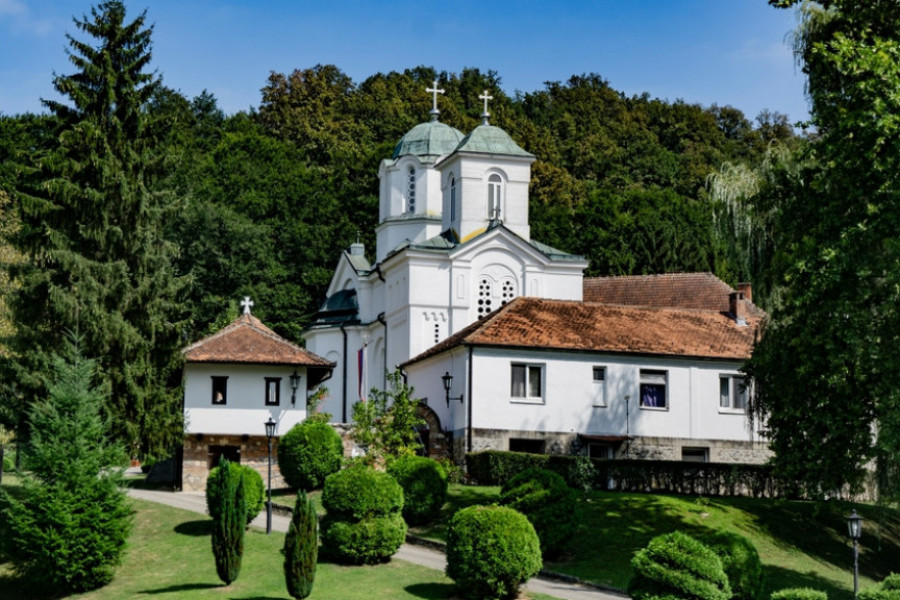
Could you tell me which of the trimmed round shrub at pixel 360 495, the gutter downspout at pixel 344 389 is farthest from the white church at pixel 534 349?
the trimmed round shrub at pixel 360 495

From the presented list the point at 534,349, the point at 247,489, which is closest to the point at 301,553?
the point at 247,489

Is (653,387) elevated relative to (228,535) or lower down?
elevated

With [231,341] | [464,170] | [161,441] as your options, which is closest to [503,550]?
[161,441]

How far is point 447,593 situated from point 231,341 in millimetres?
19359

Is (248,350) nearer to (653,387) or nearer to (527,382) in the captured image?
(527,382)

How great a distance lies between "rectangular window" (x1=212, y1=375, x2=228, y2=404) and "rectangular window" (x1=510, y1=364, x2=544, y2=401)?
31.0ft

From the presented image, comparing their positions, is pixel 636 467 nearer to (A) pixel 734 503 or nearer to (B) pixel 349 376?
(A) pixel 734 503

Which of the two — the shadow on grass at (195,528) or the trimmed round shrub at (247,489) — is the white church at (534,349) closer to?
the trimmed round shrub at (247,489)

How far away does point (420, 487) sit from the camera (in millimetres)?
35031

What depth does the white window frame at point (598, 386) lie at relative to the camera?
46.1 metres

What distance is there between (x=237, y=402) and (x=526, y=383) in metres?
9.60

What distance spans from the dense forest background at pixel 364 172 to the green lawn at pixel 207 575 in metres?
21.1

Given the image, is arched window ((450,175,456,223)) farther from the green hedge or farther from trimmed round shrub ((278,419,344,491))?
trimmed round shrub ((278,419,344,491))

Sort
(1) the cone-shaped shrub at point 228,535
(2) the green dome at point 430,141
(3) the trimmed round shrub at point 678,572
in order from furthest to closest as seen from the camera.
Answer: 1. (2) the green dome at point 430,141
2. (1) the cone-shaped shrub at point 228,535
3. (3) the trimmed round shrub at point 678,572
